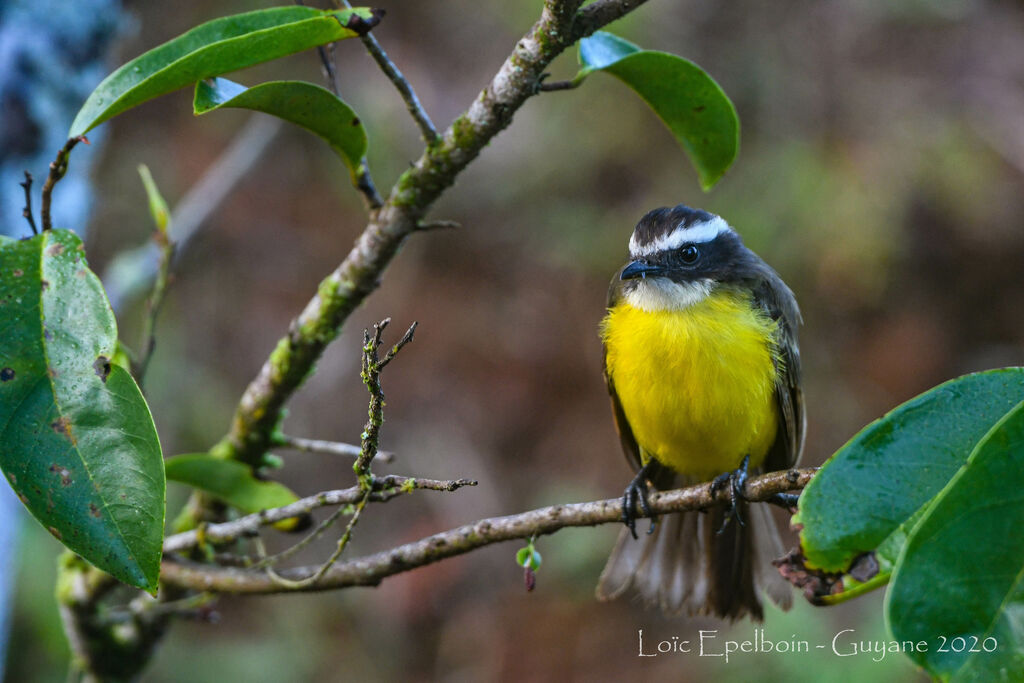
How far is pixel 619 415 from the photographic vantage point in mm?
3020

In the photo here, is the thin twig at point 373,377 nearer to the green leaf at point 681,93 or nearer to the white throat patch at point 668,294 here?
the green leaf at point 681,93

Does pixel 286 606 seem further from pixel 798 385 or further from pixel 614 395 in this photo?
pixel 798 385

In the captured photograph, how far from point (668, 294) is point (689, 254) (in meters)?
0.19

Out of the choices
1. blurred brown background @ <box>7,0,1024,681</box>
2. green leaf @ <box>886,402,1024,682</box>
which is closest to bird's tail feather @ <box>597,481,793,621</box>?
green leaf @ <box>886,402,1024,682</box>

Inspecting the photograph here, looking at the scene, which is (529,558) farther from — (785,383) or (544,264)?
(544,264)

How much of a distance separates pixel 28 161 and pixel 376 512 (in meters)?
4.02

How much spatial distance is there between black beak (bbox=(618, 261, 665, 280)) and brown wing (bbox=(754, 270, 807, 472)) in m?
0.35

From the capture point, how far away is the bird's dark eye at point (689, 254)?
2927 mm

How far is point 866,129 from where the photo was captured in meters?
6.04

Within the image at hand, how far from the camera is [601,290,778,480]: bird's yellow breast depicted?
104 inches

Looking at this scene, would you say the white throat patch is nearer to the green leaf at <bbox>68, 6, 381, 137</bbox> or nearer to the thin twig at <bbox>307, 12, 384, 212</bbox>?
the thin twig at <bbox>307, 12, 384, 212</bbox>

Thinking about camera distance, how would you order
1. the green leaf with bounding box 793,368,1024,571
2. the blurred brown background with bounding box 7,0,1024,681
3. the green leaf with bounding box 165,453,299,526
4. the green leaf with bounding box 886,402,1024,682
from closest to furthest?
the green leaf with bounding box 886,402,1024,682, the green leaf with bounding box 793,368,1024,571, the green leaf with bounding box 165,453,299,526, the blurred brown background with bounding box 7,0,1024,681

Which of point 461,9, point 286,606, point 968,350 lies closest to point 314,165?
point 461,9

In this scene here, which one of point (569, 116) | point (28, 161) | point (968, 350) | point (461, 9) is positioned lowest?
point (28, 161)
